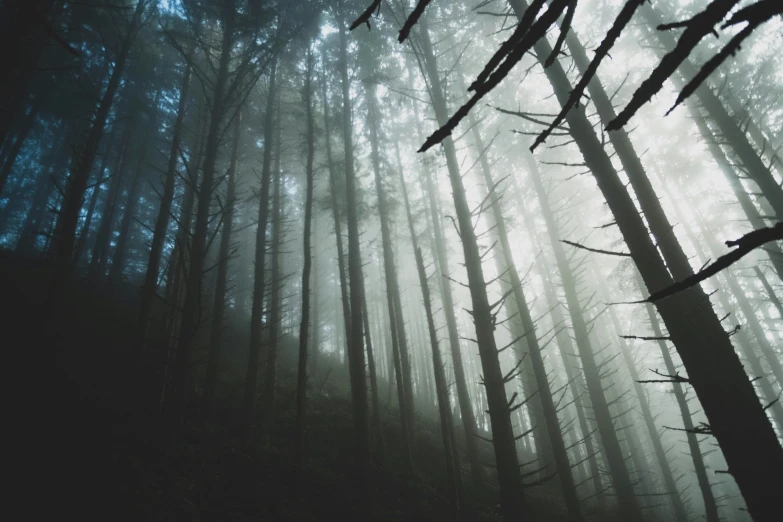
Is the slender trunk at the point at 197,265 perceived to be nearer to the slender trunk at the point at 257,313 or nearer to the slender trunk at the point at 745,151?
the slender trunk at the point at 257,313

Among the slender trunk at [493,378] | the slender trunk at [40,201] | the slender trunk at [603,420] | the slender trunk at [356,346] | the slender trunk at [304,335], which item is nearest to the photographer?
the slender trunk at [493,378]

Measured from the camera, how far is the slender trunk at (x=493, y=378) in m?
4.32

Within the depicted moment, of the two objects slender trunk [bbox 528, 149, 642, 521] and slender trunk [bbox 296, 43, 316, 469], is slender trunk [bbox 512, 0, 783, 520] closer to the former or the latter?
slender trunk [bbox 296, 43, 316, 469]

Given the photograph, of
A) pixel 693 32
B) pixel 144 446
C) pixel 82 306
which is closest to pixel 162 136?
pixel 82 306

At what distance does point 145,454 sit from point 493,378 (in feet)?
18.6

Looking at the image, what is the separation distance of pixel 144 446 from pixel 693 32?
25.1 feet

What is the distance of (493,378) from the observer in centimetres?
460

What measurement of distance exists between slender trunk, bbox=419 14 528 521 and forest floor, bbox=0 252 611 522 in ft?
11.7

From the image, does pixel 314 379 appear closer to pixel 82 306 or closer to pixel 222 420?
pixel 222 420

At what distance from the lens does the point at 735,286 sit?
18.8 m

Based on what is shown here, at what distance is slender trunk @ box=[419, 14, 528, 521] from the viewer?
14.2 feet

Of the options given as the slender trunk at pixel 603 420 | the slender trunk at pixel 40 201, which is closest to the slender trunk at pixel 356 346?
the slender trunk at pixel 603 420

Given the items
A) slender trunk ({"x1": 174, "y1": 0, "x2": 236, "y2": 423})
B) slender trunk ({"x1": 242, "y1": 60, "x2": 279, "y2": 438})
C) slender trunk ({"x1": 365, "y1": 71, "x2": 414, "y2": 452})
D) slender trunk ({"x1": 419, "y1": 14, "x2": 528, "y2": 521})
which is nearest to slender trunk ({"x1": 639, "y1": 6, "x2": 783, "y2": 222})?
slender trunk ({"x1": 419, "y1": 14, "x2": 528, "y2": 521})

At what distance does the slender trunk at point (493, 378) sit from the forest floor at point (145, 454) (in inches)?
141
